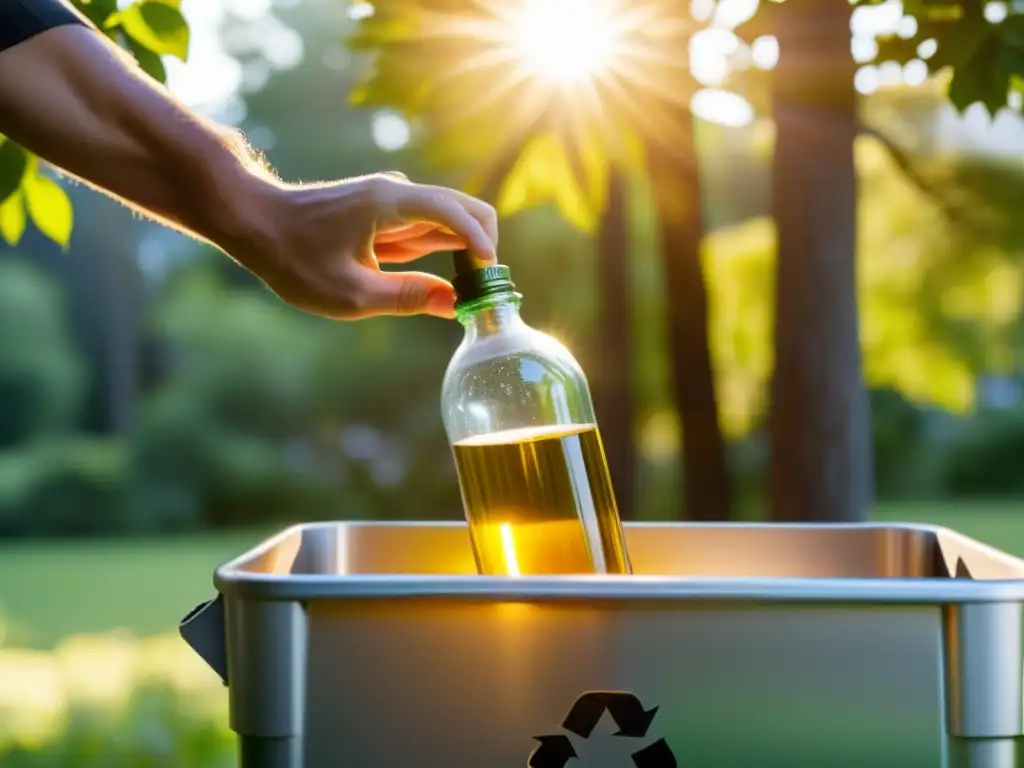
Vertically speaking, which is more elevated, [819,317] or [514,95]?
[514,95]

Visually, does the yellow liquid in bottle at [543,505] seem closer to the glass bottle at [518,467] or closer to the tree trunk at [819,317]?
the glass bottle at [518,467]

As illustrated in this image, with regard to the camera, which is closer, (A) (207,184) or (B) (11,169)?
(A) (207,184)


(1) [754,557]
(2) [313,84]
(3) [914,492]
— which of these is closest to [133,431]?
(2) [313,84]

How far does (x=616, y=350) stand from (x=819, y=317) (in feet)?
4.21

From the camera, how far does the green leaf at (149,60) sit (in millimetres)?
1564

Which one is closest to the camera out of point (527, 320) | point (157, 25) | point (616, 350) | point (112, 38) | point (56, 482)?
point (157, 25)

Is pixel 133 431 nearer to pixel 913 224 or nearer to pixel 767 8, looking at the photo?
pixel 913 224

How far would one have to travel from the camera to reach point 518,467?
3.15ft

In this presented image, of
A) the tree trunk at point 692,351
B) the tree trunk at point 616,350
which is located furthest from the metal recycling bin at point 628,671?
the tree trunk at point 616,350

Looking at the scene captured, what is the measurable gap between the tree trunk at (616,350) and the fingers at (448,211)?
223 centimetres

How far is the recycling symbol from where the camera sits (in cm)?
71

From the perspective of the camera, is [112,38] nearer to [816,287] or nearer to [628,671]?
[816,287]

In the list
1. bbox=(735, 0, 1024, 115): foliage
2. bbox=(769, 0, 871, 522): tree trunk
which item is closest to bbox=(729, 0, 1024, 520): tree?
bbox=(769, 0, 871, 522): tree trunk

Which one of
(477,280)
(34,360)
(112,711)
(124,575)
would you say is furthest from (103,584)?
(477,280)
